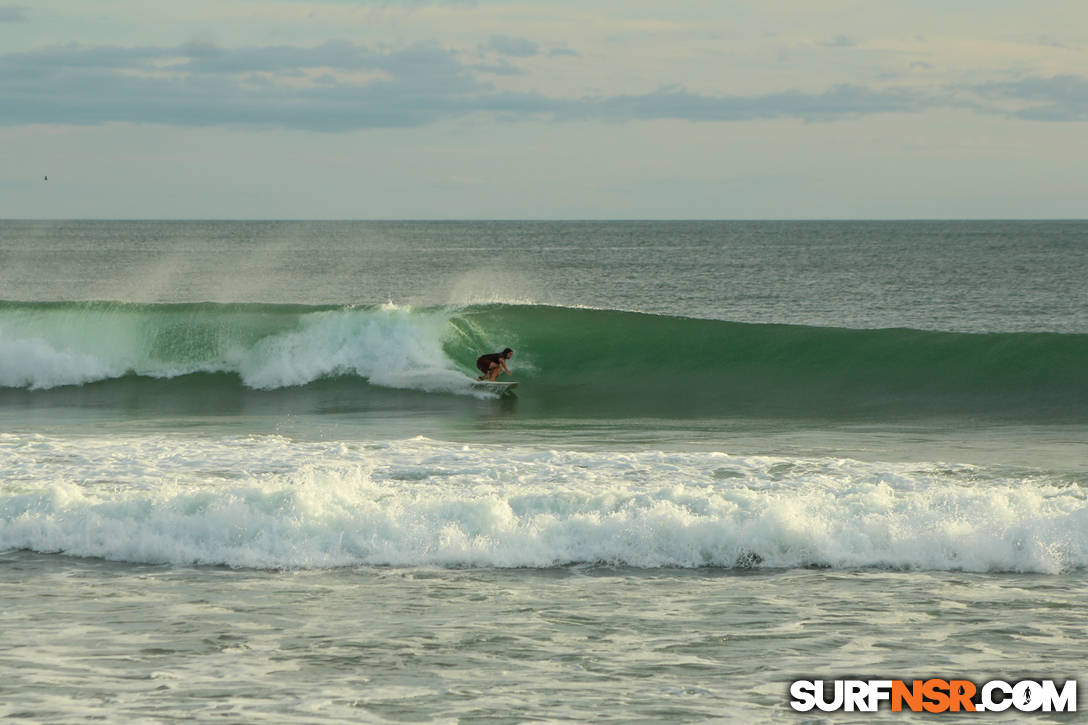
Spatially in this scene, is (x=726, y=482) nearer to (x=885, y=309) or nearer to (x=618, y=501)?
(x=618, y=501)

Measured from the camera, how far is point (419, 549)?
29.7ft

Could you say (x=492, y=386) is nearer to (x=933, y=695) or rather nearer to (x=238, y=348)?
(x=238, y=348)

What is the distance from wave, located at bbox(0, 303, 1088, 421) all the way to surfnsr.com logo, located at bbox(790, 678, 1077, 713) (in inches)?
469

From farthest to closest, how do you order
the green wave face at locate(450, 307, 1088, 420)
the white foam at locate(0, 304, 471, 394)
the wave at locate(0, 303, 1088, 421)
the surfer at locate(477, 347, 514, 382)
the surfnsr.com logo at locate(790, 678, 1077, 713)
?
the white foam at locate(0, 304, 471, 394) < the surfer at locate(477, 347, 514, 382) < the wave at locate(0, 303, 1088, 421) < the green wave face at locate(450, 307, 1088, 420) < the surfnsr.com logo at locate(790, 678, 1077, 713)

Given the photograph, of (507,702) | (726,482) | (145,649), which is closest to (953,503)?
(726,482)

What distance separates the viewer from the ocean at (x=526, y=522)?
639 cm

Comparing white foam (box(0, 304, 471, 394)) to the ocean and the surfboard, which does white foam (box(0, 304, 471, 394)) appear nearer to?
the ocean

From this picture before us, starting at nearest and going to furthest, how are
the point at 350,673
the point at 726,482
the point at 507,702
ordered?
the point at 507,702
the point at 350,673
the point at 726,482

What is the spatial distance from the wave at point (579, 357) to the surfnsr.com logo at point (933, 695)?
11914 mm

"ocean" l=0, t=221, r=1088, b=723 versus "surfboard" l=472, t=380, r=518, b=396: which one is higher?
"surfboard" l=472, t=380, r=518, b=396

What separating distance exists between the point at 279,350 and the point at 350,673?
1719 cm

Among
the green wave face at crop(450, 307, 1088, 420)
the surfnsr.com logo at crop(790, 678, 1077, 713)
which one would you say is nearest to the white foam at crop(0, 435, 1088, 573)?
the surfnsr.com logo at crop(790, 678, 1077, 713)

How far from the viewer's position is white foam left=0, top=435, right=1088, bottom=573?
8953mm

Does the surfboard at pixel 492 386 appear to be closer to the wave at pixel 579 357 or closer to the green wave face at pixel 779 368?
the wave at pixel 579 357
